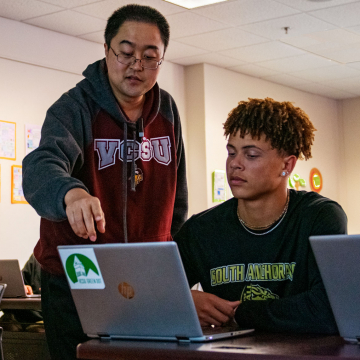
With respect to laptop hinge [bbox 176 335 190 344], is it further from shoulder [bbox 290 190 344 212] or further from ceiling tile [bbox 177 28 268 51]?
ceiling tile [bbox 177 28 268 51]

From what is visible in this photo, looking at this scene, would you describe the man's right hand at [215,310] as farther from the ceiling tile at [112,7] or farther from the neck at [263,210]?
the ceiling tile at [112,7]

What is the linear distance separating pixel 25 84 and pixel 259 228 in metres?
3.78

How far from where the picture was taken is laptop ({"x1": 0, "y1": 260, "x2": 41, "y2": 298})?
3693 millimetres

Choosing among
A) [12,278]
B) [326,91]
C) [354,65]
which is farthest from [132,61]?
[326,91]

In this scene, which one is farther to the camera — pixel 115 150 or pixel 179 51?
pixel 179 51

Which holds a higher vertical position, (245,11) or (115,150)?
(245,11)

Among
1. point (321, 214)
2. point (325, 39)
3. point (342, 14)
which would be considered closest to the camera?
point (321, 214)

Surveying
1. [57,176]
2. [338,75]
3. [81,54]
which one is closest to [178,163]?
[57,176]

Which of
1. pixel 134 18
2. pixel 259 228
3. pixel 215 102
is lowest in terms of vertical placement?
pixel 259 228

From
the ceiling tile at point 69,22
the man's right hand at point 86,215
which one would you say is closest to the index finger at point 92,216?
the man's right hand at point 86,215

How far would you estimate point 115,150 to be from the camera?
183cm

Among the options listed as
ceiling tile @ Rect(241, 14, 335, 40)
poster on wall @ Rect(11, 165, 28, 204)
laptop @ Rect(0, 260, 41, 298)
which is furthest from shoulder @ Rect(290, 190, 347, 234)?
ceiling tile @ Rect(241, 14, 335, 40)

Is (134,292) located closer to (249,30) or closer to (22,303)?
(22,303)

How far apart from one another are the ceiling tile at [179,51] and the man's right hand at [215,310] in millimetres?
4498
